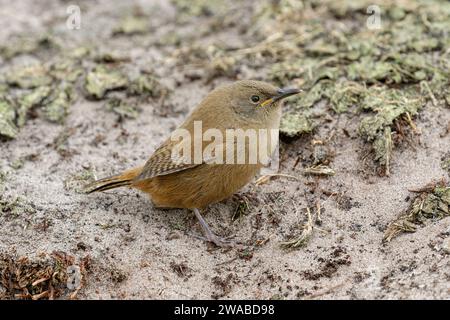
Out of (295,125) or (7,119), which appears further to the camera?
(7,119)

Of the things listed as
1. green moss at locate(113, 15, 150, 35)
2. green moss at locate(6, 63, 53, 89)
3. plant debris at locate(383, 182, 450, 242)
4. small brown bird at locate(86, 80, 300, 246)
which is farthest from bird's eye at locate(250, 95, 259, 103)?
green moss at locate(113, 15, 150, 35)

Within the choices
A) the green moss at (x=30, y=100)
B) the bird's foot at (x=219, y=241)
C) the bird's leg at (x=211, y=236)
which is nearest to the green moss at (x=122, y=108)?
the green moss at (x=30, y=100)

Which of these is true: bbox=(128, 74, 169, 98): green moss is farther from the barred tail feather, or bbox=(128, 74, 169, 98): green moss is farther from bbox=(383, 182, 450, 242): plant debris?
bbox=(383, 182, 450, 242): plant debris

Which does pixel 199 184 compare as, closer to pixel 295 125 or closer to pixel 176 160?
pixel 176 160

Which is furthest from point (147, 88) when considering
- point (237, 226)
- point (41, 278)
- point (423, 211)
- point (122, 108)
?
point (423, 211)

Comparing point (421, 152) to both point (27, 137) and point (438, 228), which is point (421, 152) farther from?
point (27, 137)

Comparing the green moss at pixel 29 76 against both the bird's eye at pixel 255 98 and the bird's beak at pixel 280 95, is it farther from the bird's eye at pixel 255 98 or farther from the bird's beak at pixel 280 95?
the bird's beak at pixel 280 95
